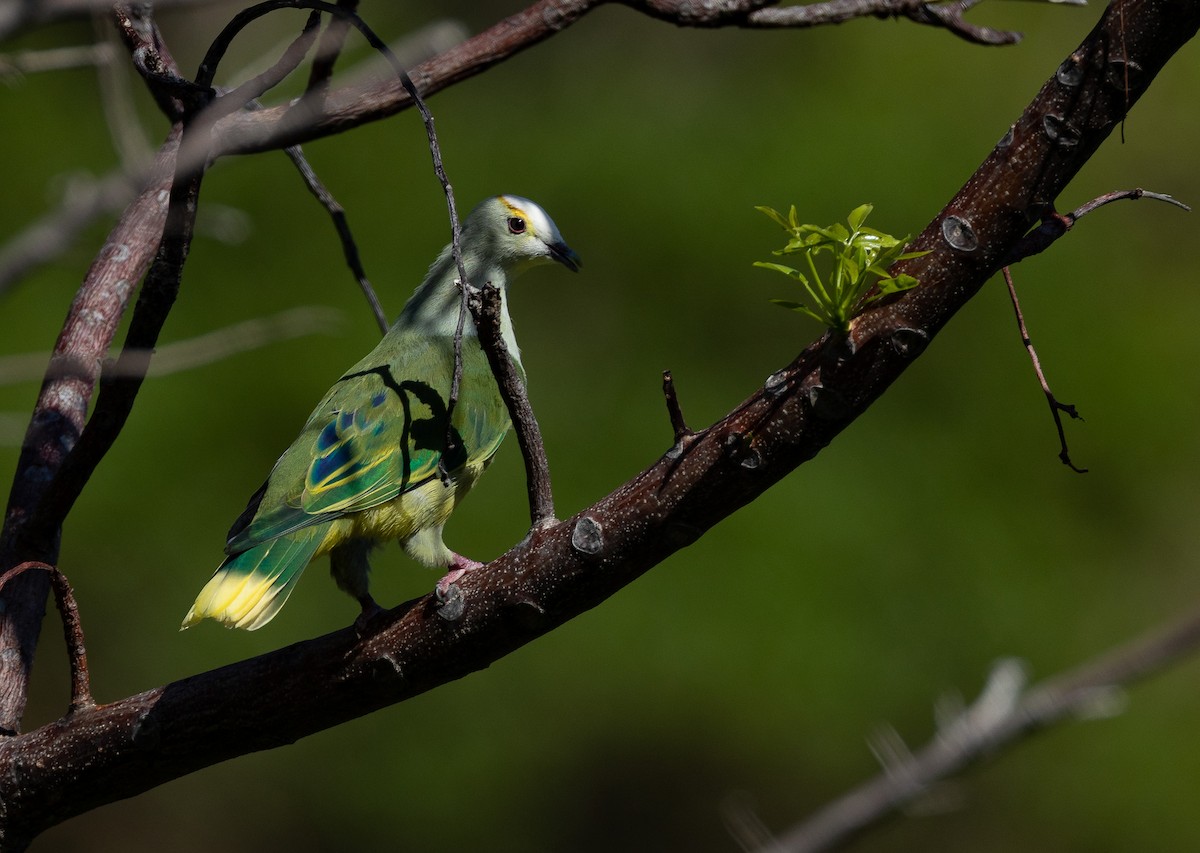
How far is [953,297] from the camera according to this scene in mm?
1734

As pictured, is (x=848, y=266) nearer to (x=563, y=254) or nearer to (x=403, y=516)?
(x=403, y=516)

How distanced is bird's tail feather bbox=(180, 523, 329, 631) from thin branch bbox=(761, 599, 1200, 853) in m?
1.60

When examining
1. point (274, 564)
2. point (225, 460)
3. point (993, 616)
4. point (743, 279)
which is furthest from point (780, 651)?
point (274, 564)

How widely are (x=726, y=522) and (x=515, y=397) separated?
2949 mm

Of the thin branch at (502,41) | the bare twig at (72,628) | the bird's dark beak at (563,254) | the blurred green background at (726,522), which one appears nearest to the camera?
the bare twig at (72,628)

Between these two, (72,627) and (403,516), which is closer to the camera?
(72,627)

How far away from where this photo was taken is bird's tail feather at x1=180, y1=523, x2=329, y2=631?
95.5 inches

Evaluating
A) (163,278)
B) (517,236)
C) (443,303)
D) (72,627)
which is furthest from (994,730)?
(517,236)

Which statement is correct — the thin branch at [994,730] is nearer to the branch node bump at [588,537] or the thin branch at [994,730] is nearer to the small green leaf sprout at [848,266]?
the small green leaf sprout at [848,266]

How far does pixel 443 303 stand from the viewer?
3.29 m

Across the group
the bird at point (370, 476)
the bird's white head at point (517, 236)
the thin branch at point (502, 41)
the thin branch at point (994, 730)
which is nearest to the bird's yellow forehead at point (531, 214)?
the bird's white head at point (517, 236)

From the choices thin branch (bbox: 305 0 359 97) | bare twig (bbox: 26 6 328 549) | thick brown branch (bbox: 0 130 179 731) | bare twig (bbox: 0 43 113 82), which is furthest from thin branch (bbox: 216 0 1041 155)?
bare twig (bbox: 26 6 328 549)

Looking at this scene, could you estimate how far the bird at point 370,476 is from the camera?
250 cm

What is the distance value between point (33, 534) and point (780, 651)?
2.92 meters
